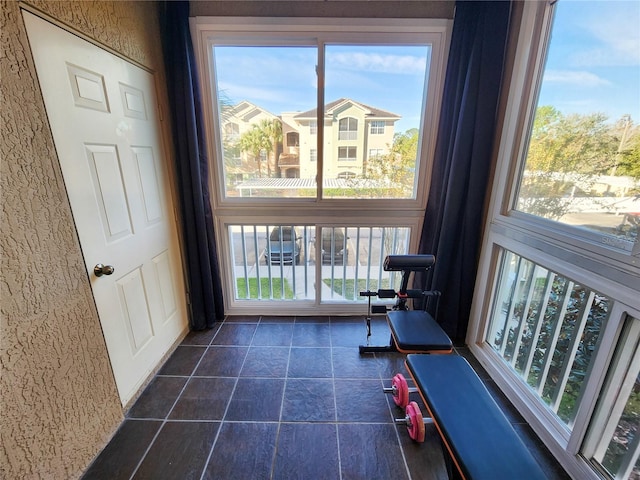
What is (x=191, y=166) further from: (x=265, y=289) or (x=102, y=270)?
(x=265, y=289)

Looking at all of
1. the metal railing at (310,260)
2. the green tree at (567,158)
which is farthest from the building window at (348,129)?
the green tree at (567,158)

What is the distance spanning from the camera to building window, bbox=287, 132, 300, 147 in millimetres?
2156

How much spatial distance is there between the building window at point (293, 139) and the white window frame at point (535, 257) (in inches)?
55.6

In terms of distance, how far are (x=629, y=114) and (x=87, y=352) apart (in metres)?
2.56

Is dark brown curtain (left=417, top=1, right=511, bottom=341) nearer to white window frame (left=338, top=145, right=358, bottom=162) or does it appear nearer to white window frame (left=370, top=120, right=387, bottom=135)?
white window frame (left=370, top=120, right=387, bottom=135)

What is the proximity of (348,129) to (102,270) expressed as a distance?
1.81 metres

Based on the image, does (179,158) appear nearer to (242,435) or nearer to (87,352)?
(87,352)

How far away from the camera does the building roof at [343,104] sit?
2096 millimetres

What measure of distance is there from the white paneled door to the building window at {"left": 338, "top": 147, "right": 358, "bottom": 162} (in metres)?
1.29

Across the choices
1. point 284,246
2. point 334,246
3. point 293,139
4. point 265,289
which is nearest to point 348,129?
point 293,139

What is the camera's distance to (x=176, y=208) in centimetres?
211

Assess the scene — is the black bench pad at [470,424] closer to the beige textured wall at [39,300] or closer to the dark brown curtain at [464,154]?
the dark brown curtain at [464,154]

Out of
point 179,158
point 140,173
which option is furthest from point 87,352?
point 179,158

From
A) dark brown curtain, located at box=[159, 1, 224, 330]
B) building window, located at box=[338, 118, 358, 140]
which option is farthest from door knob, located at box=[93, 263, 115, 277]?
building window, located at box=[338, 118, 358, 140]
